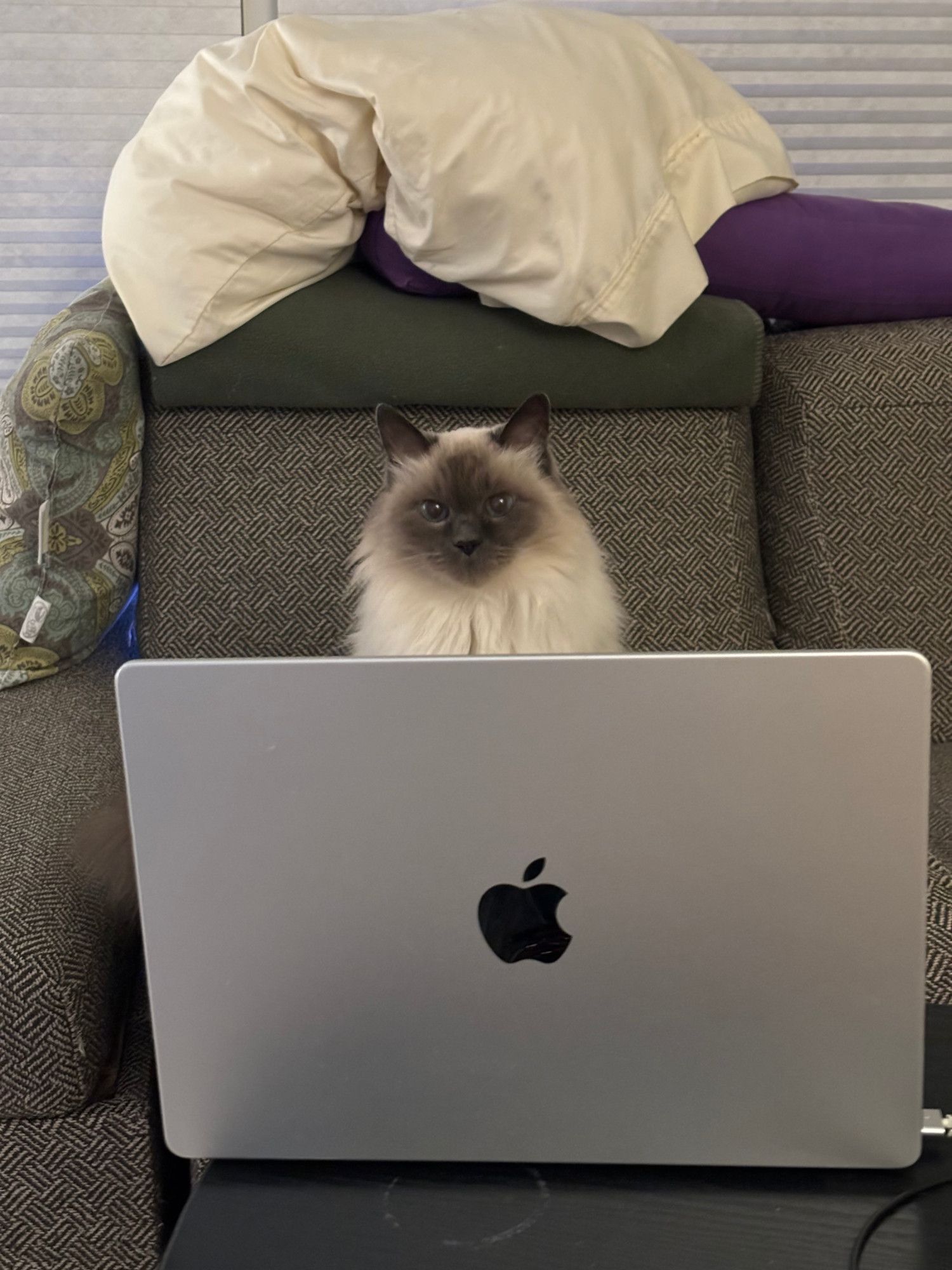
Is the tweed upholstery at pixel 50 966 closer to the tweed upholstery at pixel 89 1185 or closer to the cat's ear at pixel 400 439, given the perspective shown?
the tweed upholstery at pixel 89 1185

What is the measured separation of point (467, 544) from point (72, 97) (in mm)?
1439

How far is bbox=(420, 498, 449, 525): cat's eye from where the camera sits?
147 centimetres

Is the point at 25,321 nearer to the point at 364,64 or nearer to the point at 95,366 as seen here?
the point at 95,366

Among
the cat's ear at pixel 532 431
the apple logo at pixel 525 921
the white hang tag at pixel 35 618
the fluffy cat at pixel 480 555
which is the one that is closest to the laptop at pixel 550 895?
the apple logo at pixel 525 921

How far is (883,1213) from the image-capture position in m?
0.72

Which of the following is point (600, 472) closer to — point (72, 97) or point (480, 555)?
point (480, 555)

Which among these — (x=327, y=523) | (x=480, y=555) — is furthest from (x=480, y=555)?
(x=327, y=523)

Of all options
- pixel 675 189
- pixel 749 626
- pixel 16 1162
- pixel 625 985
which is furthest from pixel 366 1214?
pixel 675 189

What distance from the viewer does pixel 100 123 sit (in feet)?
7.39

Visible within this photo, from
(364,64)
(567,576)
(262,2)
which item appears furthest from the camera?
(262,2)

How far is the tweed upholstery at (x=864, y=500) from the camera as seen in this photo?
6.13 feet

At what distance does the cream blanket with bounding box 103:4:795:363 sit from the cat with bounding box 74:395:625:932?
36cm

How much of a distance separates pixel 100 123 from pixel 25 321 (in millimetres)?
416

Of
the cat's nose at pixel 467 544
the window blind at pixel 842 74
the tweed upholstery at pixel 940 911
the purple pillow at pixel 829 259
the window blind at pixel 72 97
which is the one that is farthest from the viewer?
the window blind at pixel 842 74
